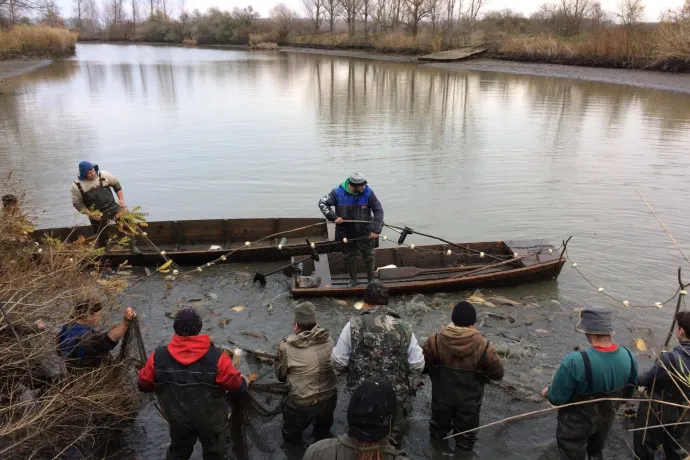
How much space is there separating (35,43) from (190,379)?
221ft

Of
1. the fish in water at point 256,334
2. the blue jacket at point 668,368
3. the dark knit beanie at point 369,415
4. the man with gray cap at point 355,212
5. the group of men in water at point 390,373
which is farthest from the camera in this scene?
the man with gray cap at point 355,212

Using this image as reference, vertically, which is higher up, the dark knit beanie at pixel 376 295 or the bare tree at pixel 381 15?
the bare tree at pixel 381 15

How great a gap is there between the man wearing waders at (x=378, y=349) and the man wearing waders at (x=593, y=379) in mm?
1224

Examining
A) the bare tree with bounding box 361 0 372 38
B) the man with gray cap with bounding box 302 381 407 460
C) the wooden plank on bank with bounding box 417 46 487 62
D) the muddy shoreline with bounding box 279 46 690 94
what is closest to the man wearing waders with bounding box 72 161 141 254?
the man with gray cap with bounding box 302 381 407 460

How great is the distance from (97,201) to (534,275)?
8.60 meters

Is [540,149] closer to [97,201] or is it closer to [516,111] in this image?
[516,111]

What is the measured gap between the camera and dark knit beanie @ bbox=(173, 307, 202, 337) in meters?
3.69

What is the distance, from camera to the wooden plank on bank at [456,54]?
2115 inches

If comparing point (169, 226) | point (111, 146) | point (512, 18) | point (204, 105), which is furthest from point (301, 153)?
point (512, 18)

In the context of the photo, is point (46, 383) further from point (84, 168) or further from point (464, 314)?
point (84, 168)

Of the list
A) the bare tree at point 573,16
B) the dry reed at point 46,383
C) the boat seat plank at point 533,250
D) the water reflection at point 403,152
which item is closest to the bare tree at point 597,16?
the bare tree at point 573,16

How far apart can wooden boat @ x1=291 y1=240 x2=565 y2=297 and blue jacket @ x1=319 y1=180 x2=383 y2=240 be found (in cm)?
115

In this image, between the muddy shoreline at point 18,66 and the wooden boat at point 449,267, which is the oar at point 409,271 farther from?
the muddy shoreline at point 18,66

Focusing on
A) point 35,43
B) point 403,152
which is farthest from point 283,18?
point 403,152
